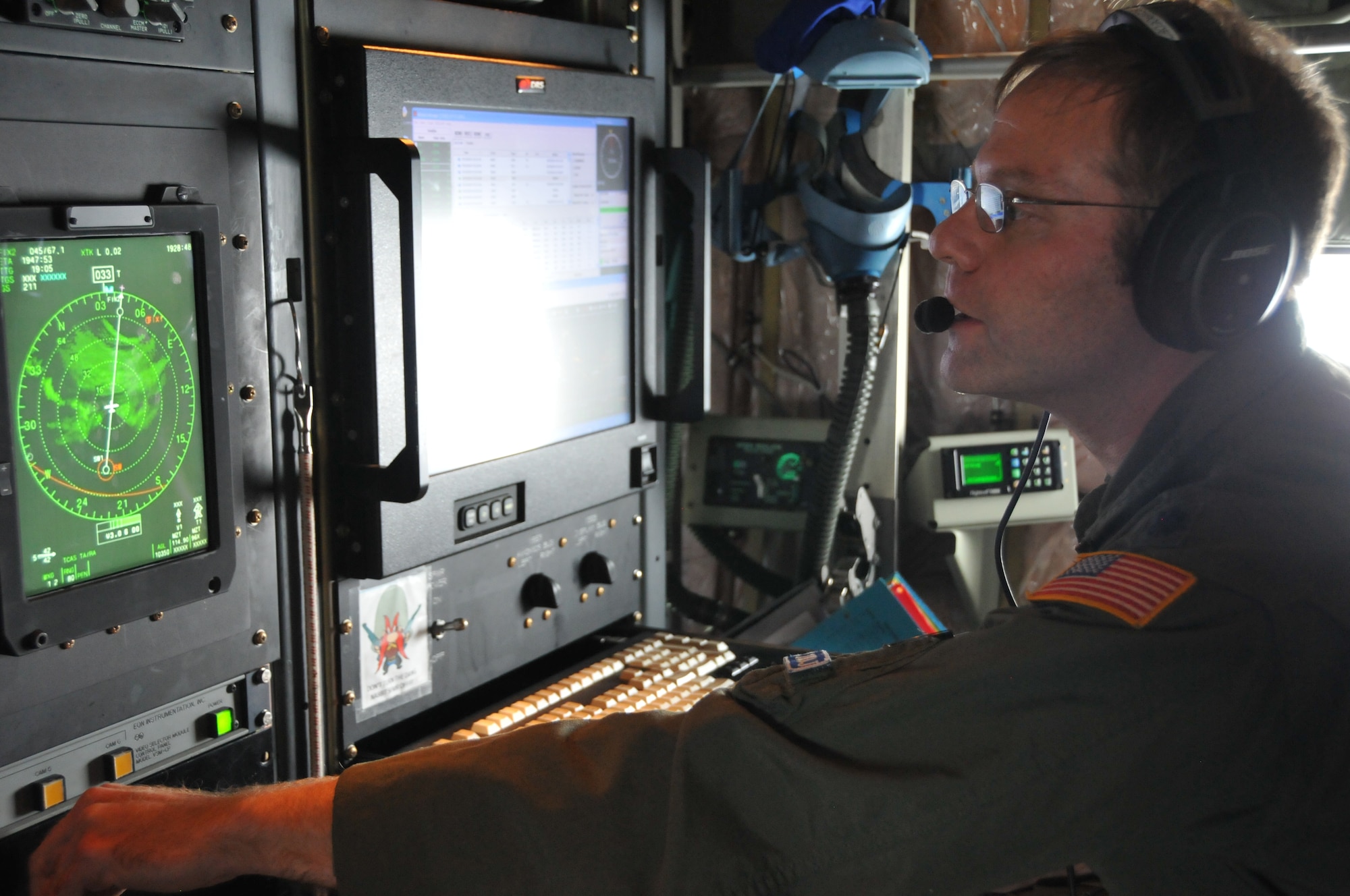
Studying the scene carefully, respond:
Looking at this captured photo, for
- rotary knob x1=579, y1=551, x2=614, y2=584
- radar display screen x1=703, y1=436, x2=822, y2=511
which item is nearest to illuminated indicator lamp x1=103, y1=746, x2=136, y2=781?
rotary knob x1=579, y1=551, x2=614, y2=584

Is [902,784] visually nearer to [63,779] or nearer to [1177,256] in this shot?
[1177,256]

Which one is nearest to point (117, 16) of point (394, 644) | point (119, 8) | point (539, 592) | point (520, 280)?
point (119, 8)

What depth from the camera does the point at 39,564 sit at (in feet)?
3.14

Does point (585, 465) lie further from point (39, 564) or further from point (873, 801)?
point (873, 801)

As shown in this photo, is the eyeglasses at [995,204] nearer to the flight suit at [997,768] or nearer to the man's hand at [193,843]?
the flight suit at [997,768]

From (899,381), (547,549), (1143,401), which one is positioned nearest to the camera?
(1143,401)

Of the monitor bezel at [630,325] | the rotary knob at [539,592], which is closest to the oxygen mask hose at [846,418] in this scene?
the monitor bezel at [630,325]

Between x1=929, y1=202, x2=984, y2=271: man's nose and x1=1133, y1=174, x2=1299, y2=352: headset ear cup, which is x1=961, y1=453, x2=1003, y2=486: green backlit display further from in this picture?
x1=1133, y1=174, x2=1299, y2=352: headset ear cup

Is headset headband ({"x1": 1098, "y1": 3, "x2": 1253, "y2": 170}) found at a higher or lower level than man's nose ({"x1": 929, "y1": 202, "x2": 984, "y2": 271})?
higher

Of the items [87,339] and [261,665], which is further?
[261,665]

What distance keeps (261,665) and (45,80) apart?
56 centimetres

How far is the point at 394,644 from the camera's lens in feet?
4.37

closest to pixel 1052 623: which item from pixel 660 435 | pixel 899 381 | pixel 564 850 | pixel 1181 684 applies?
pixel 1181 684

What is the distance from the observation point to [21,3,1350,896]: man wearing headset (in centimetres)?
78
